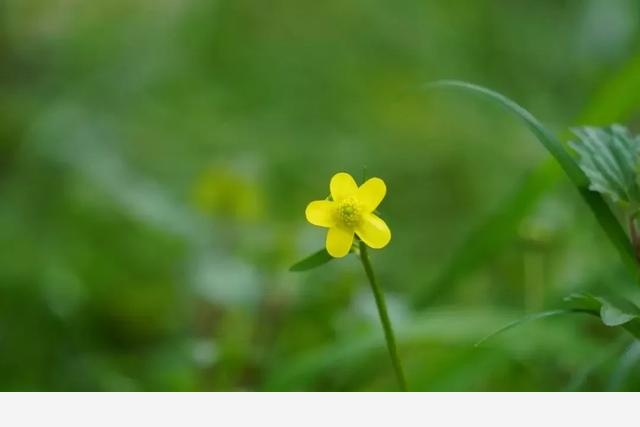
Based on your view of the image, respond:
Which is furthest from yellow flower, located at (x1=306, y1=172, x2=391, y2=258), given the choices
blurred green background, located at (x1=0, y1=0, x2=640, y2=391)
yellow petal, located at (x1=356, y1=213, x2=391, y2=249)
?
blurred green background, located at (x1=0, y1=0, x2=640, y2=391)

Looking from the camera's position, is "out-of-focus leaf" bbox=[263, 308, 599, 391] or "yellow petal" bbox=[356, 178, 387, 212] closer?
"yellow petal" bbox=[356, 178, 387, 212]

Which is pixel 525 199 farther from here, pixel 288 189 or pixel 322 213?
pixel 288 189

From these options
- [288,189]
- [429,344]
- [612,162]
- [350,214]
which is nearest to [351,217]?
[350,214]

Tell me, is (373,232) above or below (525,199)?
below

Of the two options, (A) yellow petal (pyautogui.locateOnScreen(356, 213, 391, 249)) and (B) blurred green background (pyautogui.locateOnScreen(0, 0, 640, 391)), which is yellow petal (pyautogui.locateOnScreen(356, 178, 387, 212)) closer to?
(A) yellow petal (pyautogui.locateOnScreen(356, 213, 391, 249))

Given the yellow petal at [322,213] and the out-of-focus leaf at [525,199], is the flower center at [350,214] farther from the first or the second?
the out-of-focus leaf at [525,199]

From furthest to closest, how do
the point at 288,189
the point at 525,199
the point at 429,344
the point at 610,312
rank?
the point at 288,189
the point at 429,344
the point at 525,199
the point at 610,312

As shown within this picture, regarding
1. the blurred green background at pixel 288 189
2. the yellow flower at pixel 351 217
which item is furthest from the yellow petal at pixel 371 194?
the blurred green background at pixel 288 189

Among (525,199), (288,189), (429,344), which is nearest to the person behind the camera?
(525,199)

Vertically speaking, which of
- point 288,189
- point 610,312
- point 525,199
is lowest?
point 610,312
